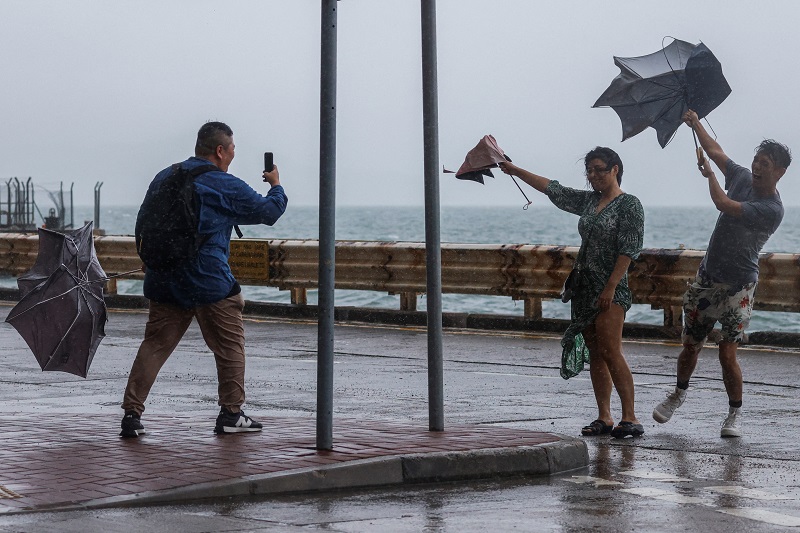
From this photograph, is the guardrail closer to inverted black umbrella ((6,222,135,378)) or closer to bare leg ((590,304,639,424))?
bare leg ((590,304,639,424))

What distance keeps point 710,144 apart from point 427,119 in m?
2.13

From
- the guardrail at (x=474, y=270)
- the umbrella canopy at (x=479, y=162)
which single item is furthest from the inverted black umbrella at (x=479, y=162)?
the guardrail at (x=474, y=270)

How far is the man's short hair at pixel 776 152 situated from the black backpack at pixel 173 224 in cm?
356

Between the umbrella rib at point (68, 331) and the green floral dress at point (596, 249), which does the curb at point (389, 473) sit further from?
the umbrella rib at point (68, 331)

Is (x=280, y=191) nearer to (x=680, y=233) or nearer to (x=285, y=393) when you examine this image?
(x=285, y=393)

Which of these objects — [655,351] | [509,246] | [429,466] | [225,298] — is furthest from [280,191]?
[509,246]

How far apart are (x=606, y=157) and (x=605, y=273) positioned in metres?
0.72

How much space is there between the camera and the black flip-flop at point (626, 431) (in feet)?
30.3

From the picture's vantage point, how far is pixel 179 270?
27.5ft

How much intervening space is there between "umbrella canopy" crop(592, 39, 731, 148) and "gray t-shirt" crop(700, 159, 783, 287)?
58 cm

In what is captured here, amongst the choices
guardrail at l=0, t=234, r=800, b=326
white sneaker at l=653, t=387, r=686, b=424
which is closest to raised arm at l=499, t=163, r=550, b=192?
white sneaker at l=653, t=387, r=686, b=424

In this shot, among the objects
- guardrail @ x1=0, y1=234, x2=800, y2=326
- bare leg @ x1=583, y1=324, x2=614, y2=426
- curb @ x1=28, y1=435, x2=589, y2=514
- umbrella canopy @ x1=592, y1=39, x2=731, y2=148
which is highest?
umbrella canopy @ x1=592, y1=39, x2=731, y2=148

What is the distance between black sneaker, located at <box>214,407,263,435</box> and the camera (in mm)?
8531

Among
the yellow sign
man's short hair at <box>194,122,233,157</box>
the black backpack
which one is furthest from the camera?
the yellow sign
